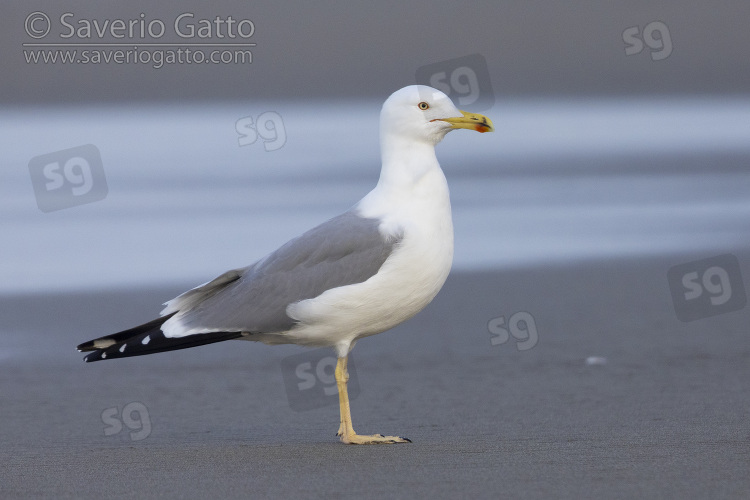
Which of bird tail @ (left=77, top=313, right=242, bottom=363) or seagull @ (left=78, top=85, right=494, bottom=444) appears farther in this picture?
bird tail @ (left=77, top=313, right=242, bottom=363)

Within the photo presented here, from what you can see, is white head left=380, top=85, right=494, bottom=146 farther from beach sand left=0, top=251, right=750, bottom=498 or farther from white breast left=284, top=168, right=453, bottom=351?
beach sand left=0, top=251, right=750, bottom=498

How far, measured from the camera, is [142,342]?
4.79 metres

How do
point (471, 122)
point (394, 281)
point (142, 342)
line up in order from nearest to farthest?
point (394, 281)
point (142, 342)
point (471, 122)

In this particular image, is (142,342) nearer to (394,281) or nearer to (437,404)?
(394,281)

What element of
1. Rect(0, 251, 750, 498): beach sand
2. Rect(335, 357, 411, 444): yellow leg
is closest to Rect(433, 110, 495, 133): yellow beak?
Rect(335, 357, 411, 444): yellow leg

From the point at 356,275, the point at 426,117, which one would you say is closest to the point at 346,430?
the point at 356,275

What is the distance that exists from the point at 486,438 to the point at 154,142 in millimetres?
7595

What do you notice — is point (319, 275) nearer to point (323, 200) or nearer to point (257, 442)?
point (257, 442)

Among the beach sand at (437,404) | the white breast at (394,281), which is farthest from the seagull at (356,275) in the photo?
the beach sand at (437,404)

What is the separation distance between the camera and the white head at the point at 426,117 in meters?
4.97

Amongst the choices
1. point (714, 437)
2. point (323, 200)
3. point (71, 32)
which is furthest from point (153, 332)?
point (71, 32)

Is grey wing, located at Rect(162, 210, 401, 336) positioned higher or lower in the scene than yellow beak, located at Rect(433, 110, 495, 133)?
lower

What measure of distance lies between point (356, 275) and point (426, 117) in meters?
0.83

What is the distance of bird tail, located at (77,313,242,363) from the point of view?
15.6 ft
